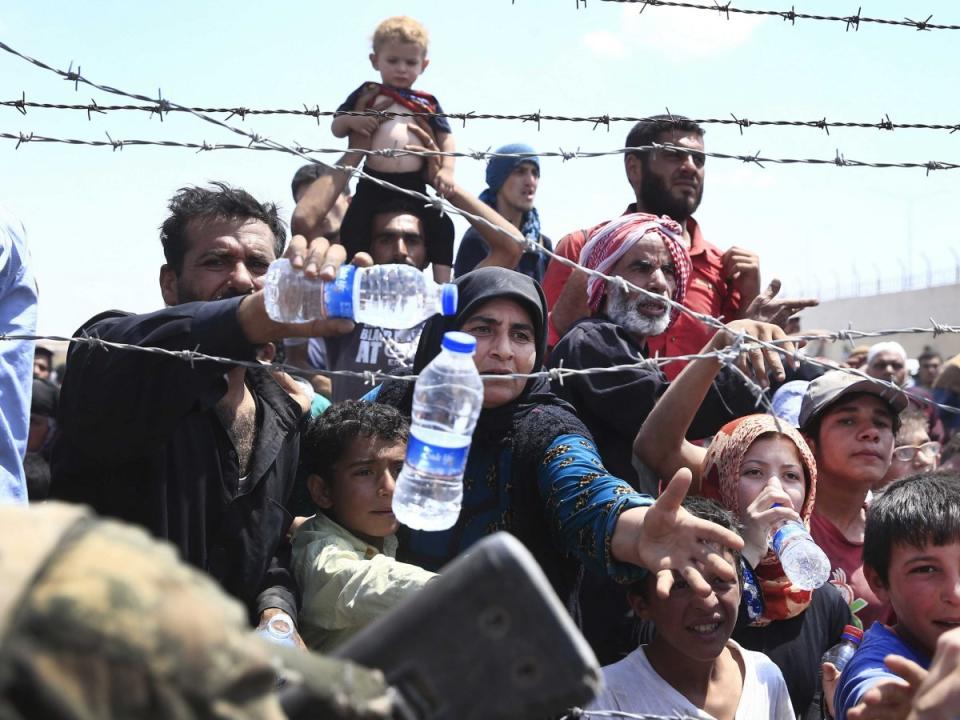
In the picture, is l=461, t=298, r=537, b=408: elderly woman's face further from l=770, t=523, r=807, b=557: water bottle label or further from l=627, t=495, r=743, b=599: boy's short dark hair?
l=770, t=523, r=807, b=557: water bottle label

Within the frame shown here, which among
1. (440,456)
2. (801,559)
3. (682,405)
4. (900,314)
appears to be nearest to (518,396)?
(682,405)

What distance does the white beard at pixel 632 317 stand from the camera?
4156 mm

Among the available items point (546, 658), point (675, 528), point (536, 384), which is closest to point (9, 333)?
point (536, 384)

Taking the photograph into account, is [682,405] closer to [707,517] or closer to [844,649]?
[707,517]

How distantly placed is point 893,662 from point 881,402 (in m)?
2.35

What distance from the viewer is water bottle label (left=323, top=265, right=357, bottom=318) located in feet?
9.20

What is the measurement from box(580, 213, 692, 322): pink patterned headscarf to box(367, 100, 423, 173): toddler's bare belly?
1.42 metres

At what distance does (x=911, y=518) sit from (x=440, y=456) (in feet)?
4.40

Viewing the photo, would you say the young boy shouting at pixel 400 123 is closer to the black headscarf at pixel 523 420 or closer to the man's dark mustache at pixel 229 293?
the black headscarf at pixel 523 420

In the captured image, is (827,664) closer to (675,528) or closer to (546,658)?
(675,528)

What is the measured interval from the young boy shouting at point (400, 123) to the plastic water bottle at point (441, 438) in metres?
2.46

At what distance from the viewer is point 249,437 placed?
10.6 ft

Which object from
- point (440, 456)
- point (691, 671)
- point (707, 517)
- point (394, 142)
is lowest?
point (691, 671)

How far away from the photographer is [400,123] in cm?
571
